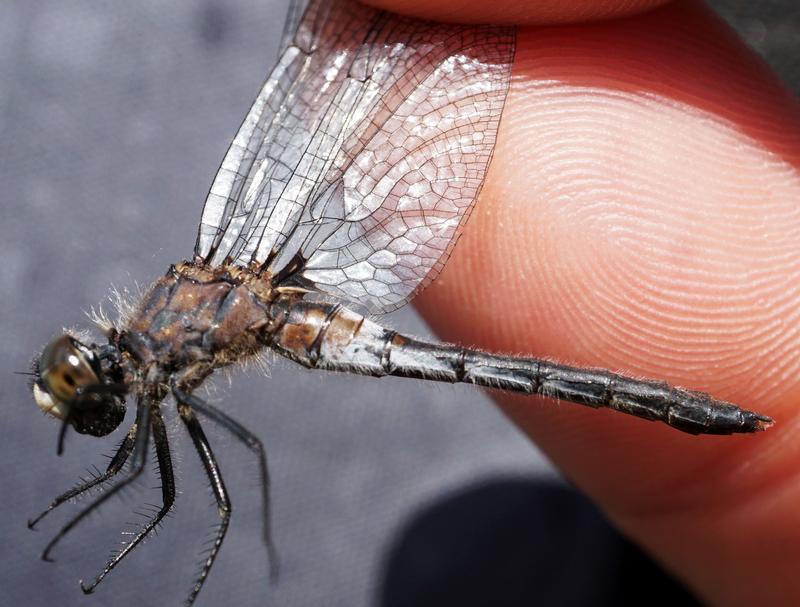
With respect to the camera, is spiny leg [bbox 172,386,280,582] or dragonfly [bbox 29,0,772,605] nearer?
spiny leg [bbox 172,386,280,582]

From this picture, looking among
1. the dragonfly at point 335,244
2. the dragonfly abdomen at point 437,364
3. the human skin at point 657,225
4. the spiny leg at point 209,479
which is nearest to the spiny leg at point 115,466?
the dragonfly at point 335,244

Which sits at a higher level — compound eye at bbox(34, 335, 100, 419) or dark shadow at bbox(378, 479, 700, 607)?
compound eye at bbox(34, 335, 100, 419)

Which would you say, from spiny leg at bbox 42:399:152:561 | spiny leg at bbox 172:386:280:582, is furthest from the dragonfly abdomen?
spiny leg at bbox 42:399:152:561

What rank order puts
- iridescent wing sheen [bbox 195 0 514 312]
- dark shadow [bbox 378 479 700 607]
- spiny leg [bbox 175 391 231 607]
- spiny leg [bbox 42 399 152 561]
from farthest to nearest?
dark shadow [bbox 378 479 700 607]
iridescent wing sheen [bbox 195 0 514 312]
spiny leg [bbox 175 391 231 607]
spiny leg [bbox 42 399 152 561]

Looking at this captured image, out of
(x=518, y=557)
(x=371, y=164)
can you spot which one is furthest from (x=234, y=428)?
(x=518, y=557)

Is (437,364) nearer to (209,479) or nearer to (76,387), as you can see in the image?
(209,479)

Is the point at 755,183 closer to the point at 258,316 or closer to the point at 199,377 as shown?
the point at 258,316

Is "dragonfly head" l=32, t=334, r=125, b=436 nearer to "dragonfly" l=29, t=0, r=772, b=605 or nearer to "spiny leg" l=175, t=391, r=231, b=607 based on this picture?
"dragonfly" l=29, t=0, r=772, b=605

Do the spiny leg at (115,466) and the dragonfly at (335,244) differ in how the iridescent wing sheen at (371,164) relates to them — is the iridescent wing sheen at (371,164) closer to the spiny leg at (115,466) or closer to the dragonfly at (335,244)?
the dragonfly at (335,244)
